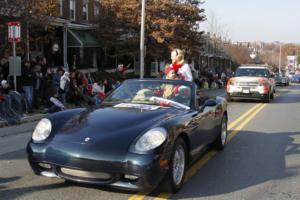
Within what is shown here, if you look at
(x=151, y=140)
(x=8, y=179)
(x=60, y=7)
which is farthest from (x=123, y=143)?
(x=60, y=7)

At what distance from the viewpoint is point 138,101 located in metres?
6.69

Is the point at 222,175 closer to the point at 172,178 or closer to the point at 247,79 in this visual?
the point at 172,178

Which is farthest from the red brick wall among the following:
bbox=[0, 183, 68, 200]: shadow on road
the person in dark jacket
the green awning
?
bbox=[0, 183, 68, 200]: shadow on road

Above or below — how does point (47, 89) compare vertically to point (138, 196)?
above

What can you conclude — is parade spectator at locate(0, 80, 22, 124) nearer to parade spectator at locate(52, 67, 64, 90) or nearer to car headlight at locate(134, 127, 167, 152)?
parade spectator at locate(52, 67, 64, 90)

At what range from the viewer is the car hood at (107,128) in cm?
511

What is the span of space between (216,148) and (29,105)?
7.12 meters

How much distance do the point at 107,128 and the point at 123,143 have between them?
1.21ft

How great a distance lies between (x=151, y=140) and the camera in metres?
5.20

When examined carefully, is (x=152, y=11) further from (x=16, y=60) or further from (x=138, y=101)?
(x=138, y=101)

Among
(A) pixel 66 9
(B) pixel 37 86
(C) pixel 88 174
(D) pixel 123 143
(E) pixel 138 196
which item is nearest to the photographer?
(C) pixel 88 174

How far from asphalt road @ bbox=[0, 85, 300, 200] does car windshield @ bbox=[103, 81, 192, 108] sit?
1071 mm

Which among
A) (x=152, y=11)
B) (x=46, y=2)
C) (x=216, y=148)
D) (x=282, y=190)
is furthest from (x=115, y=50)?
(x=282, y=190)

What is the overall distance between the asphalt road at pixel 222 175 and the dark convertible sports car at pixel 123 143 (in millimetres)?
311
